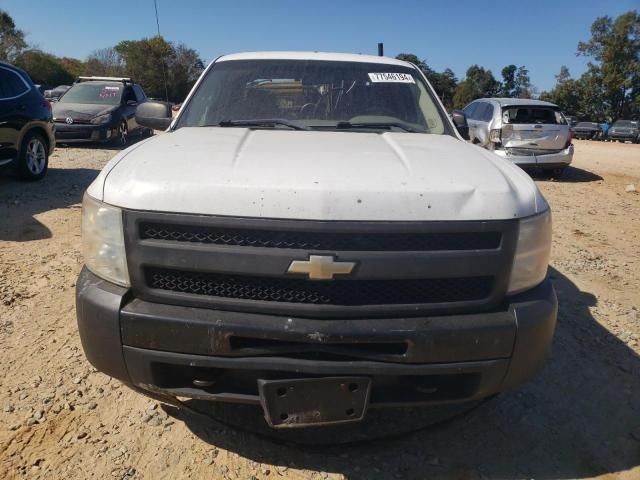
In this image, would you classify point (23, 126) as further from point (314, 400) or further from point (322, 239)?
point (314, 400)

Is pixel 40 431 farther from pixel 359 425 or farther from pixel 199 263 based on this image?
pixel 359 425

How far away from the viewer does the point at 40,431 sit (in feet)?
8.11

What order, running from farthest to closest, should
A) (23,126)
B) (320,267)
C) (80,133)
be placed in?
(80,133) → (23,126) → (320,267)

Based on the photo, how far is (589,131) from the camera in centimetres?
3042

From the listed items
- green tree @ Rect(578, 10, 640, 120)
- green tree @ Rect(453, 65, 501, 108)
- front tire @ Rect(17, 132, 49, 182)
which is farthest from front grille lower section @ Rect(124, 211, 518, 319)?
green tree @ Rect(453, 65, 501, 108)

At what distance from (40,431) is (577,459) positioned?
103 inches

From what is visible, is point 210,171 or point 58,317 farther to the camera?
point 58,317

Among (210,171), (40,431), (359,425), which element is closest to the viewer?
(210,171)

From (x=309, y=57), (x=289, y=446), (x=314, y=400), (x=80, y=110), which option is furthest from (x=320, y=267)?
(x=80, y=110)

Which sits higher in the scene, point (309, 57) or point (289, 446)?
point (309, 57)

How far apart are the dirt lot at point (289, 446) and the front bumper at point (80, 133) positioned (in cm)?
864

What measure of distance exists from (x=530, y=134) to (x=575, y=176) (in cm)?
217

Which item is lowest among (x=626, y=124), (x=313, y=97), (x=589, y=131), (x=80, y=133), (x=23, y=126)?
(x=589, y=131)

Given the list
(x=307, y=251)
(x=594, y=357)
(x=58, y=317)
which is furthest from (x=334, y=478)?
(x=58, y=317)
